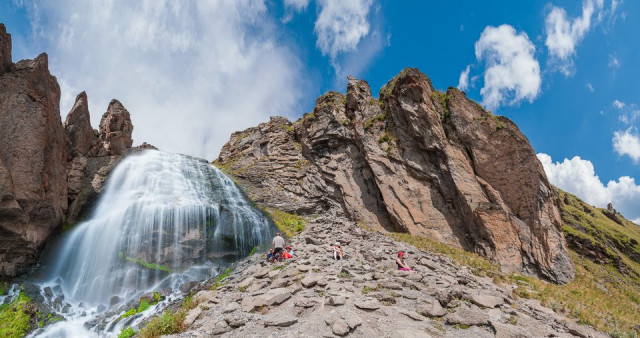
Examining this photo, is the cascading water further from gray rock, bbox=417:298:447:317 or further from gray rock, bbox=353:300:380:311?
gray rock, bbox=417:298:447:317

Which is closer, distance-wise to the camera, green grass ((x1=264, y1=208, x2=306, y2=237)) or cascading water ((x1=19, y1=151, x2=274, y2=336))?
cascading water ((x1=19, y1=151, x2=274, y2=336))

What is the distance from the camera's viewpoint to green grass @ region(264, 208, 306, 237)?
28047 mm

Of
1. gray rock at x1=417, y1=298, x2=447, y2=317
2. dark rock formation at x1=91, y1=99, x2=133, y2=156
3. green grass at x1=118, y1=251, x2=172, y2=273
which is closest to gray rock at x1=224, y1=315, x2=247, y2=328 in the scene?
gray rock at x1=417, y1=298, x2=447, y2=317

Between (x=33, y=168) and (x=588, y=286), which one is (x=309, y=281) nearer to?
(x=33, y=168)

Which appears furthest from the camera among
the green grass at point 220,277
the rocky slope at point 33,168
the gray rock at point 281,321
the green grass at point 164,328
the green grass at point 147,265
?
the green grass at point 147,265

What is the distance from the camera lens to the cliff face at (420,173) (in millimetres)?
26828

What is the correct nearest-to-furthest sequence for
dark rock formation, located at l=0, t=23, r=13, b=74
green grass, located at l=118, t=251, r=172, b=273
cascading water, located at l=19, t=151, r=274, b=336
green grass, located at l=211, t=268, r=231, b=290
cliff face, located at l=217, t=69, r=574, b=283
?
green grass, located at l=211, t=268, r=231, b=290, cascading water, located at l=19, t=151, r=274, b=336, green grass, located at l=118, t=251, r=172, b=273, dark rock formation, located at l=0, t=23, r=13, b=74, cliff face, located at l=217, t=69, r=574, b=283

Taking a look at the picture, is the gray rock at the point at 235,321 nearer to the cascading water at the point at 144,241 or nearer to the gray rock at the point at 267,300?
the gray rock at the point at 267,300

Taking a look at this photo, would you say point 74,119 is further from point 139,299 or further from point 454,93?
point 454,93

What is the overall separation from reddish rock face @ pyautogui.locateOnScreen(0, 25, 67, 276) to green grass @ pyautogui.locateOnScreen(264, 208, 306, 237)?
656 inches

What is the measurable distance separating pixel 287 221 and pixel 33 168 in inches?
771

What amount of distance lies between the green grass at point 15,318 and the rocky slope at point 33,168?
10.5 feet

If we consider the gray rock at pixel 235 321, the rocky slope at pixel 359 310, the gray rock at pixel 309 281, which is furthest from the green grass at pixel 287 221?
the gray rock at pixel 235 321

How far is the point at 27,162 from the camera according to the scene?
1877cm
